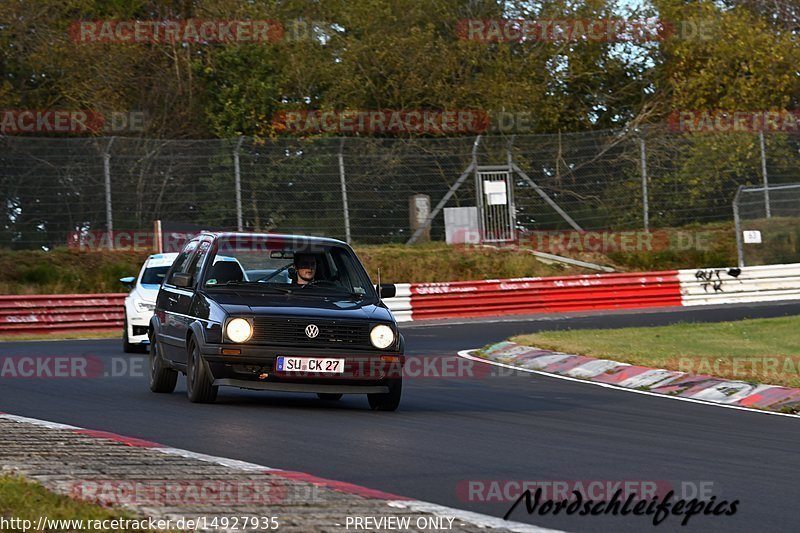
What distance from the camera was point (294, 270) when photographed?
38.9 feet

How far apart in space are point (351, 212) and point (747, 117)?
1435 centimetres

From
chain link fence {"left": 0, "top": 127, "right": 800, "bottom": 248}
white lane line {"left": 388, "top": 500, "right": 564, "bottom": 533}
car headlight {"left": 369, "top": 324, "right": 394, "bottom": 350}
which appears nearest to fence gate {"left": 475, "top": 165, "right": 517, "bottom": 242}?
chain link fence {"left": 0, "top": 127, "right": 800, "bottom": 248}

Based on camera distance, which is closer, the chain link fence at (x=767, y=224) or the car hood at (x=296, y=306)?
the car hood at (x=296, y=306)

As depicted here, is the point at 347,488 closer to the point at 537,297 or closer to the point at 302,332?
the point at 302,332

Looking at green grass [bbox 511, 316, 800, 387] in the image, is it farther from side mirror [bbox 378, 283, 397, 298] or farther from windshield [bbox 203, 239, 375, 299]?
windshield [bbox 203, 239, 375, 299]

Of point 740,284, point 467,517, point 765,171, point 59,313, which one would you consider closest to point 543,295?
point 740,284

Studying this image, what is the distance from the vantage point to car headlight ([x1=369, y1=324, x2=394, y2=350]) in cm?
1095

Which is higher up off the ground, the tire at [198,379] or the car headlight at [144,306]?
the car headlight at [144,306]

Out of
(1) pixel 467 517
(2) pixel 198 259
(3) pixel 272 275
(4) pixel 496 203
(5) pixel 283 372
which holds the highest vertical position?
(4) pixel 496 203

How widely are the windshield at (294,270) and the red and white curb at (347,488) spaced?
3159mm

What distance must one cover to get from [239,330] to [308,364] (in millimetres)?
618

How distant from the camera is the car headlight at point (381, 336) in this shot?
11.0 metres

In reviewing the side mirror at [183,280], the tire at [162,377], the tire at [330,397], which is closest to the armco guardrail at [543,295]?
the tire at [330,397]

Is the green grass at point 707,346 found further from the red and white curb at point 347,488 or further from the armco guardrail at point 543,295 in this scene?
the red and white curb at point 347,488
